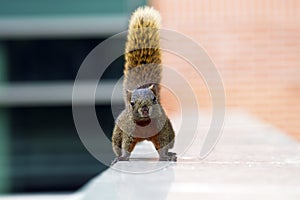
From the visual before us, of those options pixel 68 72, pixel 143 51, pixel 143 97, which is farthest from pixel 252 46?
pixel 143 97

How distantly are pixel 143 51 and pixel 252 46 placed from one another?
2.65 m

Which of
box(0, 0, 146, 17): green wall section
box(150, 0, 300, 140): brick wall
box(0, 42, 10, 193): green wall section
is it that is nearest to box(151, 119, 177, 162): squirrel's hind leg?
box(150, 0, 300, 140): brick wall

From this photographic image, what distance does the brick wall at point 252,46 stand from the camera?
3.76m

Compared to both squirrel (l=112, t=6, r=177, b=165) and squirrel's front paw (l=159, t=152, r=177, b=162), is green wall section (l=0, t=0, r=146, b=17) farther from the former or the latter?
squirrel's front paw (l=159, t=152, r=177, b=162)

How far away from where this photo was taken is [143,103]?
1.03 m

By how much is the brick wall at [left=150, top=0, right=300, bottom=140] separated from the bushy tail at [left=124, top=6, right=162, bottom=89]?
8.17 ft

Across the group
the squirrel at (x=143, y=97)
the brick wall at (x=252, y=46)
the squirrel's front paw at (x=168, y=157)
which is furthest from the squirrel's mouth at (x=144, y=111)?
the brick wall at (x=252, y=46)

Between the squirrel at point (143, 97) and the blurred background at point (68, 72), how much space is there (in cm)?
255

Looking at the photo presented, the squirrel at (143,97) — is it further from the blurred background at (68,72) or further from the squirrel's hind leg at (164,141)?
the blurred background at (68,72)

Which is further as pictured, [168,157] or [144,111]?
[168,157]

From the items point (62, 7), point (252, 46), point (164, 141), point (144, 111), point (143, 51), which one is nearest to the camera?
point (144, 111)

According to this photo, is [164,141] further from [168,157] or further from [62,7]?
[62,7]

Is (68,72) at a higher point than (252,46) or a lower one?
lower

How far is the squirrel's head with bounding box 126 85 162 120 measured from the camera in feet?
3.36
